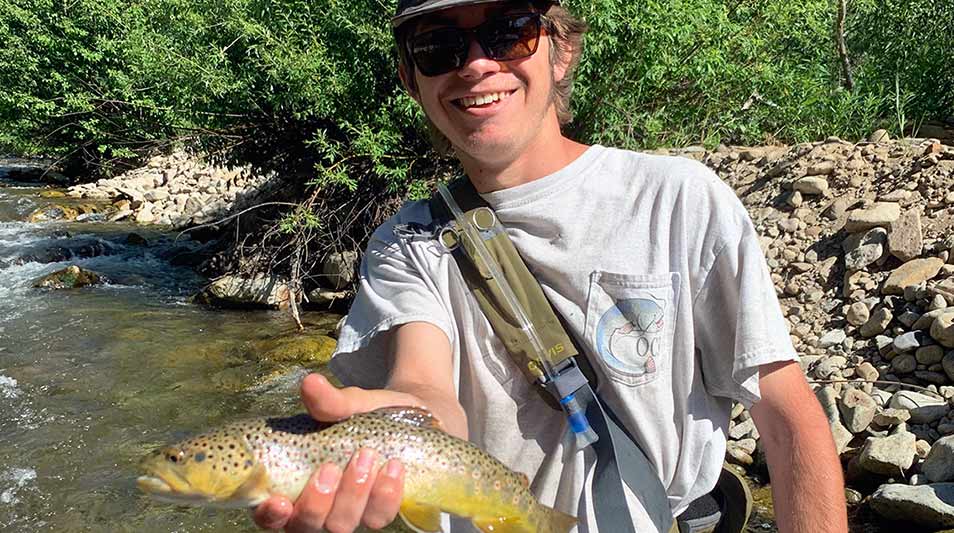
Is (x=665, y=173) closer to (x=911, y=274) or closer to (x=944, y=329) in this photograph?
(x=944, y=329)

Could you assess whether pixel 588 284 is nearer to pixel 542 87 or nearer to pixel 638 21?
Result: pixel 542 87

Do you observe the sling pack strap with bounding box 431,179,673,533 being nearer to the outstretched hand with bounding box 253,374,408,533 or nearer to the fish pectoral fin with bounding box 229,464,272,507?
the outstretched hand with bounding box 253,374,408,533

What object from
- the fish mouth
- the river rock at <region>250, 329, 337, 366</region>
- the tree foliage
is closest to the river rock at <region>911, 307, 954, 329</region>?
the tree foliage

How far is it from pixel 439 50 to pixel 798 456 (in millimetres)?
1674

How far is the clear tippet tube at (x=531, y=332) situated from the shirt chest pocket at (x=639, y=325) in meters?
0.16

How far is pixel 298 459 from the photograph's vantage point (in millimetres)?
1873

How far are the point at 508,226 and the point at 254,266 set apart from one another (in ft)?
34.1

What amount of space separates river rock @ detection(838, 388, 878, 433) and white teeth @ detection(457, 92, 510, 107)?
4644 millimetres

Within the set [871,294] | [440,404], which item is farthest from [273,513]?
[871,294]

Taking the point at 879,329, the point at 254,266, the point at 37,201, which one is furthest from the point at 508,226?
the point at 37,201

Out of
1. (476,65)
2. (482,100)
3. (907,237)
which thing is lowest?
(907,237)

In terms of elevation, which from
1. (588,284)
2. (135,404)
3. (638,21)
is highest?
(638,21)

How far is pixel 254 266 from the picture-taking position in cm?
1207

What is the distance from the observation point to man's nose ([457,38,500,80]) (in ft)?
7.84
